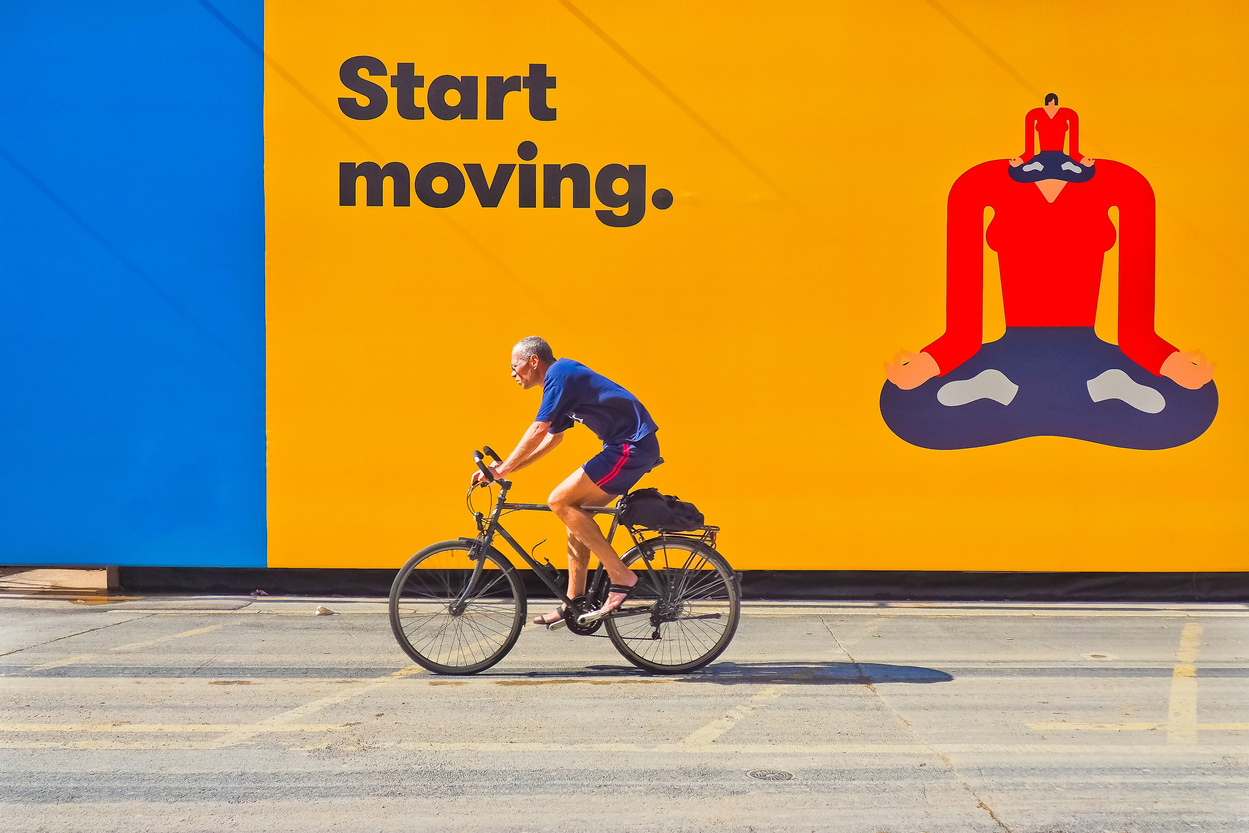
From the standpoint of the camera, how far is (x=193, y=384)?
24.2 ft

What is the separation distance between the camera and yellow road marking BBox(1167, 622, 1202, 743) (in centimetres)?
426

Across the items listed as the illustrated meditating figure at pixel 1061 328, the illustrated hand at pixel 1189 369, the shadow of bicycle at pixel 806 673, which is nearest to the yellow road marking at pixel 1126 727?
the shadow of bicycle at pixel 806 673

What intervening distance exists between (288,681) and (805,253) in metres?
4.92

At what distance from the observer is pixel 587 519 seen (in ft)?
16.4

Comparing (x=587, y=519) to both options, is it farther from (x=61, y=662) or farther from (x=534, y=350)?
(x=61, y=662)

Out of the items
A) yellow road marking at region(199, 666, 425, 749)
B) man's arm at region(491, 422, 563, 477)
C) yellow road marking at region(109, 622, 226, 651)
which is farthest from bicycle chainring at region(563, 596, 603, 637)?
yellow road marking at region(109, 622, 226, 651)

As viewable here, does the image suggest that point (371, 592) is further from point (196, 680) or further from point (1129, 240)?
point (1129, 240)

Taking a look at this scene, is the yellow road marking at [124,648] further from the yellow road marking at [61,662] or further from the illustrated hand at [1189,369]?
the illustrated hand at [1189,369]

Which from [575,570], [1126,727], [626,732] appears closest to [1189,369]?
[1126,727]

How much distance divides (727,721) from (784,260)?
4.12 m

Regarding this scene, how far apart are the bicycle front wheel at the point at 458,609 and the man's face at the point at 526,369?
98 cm

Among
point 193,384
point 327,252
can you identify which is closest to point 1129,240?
point 327,252

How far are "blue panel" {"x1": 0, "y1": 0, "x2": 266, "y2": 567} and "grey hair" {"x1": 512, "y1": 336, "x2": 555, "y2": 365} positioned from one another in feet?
10.4

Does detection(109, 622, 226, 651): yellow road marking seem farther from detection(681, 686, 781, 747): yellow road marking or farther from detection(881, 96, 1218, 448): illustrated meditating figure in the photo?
detection(881, 96, 1218, 448): illustrated meditating figure
